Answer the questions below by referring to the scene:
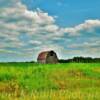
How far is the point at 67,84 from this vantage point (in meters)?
27.5

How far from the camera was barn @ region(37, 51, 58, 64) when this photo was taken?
6344cm

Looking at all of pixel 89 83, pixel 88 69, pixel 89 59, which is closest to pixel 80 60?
pixel 89 59

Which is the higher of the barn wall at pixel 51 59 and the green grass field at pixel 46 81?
the barn wall at pixel 51 59

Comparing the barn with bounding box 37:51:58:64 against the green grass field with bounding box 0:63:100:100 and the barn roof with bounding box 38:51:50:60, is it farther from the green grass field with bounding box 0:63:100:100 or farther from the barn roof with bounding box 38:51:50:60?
the green grass field with bounding box 0:63:100:100

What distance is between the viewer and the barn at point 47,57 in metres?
63.4

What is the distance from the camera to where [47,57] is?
6369cm

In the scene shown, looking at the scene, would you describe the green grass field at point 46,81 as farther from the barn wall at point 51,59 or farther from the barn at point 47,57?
the barn wall at point 51,59

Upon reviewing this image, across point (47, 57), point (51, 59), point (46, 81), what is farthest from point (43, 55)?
point (46, 81)

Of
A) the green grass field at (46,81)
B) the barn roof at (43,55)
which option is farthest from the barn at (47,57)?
the green grass field at (46,81)

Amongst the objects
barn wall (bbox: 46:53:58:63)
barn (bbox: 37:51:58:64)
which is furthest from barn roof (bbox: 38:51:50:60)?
barn wall (bbox: 46:53:58:63)

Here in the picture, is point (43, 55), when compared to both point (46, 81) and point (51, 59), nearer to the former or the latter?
point (51, 59)

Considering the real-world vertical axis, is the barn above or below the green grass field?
above

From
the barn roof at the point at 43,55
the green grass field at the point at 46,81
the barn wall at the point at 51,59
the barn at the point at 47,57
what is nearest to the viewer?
the green grass field at the point at 46,81

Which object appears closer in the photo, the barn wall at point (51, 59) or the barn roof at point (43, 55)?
the barn roof at point (43, 55)
